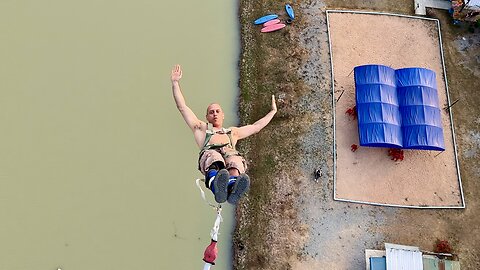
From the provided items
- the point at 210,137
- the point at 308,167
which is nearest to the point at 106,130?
the point at 210,137

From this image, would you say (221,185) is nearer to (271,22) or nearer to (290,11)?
(271,22)

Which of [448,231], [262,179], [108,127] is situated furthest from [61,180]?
[448,231]

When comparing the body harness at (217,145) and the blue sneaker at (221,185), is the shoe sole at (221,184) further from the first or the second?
the body harness at (217,145)

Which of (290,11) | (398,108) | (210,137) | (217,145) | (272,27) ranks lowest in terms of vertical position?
(217,145)

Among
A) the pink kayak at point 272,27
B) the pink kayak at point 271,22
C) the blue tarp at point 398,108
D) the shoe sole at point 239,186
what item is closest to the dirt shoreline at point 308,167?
the pink kayak at point 272,27

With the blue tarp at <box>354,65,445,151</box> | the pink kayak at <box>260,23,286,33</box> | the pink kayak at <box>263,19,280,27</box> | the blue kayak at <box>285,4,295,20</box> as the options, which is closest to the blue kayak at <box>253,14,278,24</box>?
the pink kayak at <box>263,19,280,27</box>

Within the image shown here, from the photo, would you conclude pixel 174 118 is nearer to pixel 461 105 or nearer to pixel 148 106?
pixel 148 106
